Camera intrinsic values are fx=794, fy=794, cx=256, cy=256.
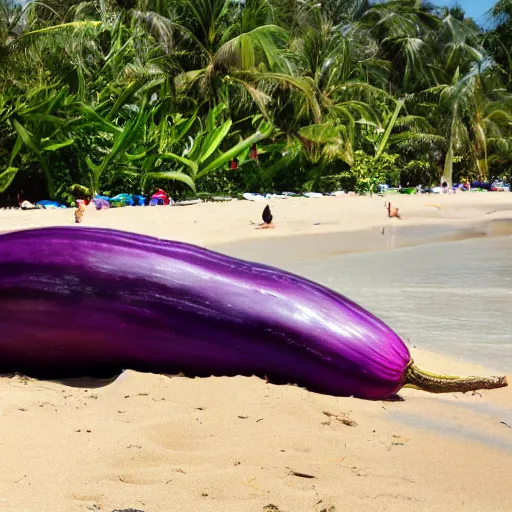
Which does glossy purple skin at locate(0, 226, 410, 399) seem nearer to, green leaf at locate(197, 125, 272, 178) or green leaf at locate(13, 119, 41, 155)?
green leaf at locate(13, 119, 41, 155)

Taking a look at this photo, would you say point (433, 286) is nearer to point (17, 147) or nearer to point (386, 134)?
point (17, 147)

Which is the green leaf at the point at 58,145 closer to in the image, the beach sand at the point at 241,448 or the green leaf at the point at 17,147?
the green leaf at the point at 17,147

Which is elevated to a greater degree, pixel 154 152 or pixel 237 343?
pixel 154 152

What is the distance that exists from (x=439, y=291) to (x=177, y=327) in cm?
504

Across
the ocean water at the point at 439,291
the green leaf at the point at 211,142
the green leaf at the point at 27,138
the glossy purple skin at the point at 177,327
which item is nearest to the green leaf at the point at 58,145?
the green leaf at the point at 27,138

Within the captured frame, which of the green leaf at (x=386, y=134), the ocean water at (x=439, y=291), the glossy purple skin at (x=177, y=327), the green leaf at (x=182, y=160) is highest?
the green leaf at (x=386, y=134)

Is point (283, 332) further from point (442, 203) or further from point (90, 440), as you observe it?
point (442, 203)

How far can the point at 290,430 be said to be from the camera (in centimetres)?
272

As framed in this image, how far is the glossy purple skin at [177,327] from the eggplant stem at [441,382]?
0.06 m

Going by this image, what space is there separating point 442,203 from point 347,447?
23.6 m

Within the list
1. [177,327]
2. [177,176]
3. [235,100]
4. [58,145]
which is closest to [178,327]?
[177,327]

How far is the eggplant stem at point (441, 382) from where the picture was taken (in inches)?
127

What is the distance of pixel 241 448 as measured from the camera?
251cm

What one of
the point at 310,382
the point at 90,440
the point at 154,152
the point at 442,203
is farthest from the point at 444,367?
the point at 442,203
